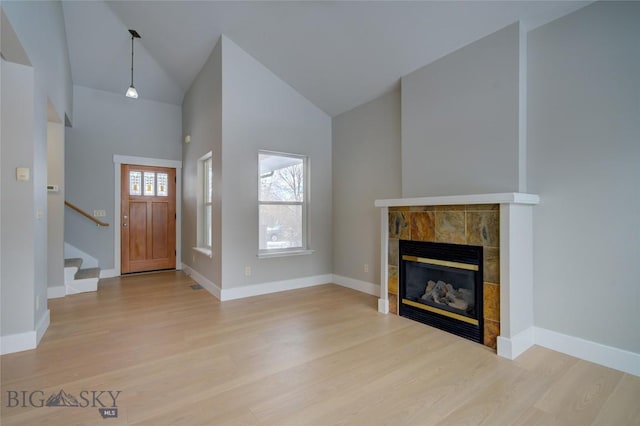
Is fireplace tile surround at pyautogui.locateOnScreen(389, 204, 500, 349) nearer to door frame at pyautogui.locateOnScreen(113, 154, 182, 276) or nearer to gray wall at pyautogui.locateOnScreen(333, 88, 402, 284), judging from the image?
gray wall at pyautogui.locateOnScreen(333, 88, 402, 284)

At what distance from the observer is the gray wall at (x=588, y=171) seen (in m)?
2.15

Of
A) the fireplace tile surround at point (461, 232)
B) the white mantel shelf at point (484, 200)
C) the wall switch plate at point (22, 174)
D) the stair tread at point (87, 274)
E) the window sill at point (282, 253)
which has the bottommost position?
the stair tread at point (87, 274)

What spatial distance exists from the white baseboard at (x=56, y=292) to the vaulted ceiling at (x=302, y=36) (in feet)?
11.4

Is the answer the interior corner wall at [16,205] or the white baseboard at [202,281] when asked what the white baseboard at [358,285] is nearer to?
the white baseboard at [202,281]

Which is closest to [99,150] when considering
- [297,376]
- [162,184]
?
[162,184]

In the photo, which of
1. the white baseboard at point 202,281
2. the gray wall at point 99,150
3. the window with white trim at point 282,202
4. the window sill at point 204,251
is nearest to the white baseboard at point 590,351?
the window with white trim at point 282,202

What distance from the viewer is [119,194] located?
5512 mm

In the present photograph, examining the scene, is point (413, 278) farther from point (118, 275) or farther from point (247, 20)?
point (118, 275)

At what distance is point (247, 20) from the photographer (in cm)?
358

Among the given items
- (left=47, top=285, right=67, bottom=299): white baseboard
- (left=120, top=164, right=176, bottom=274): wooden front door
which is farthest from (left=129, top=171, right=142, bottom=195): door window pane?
(left=47, top=285, right=67, bottom=299): white baseboard

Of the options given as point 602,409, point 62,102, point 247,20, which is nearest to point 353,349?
point 602,409

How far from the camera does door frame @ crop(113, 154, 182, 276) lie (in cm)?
547

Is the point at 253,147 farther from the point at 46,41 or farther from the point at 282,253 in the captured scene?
the point at 46,41

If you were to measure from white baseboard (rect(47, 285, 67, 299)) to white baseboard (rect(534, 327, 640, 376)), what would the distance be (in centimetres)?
563
